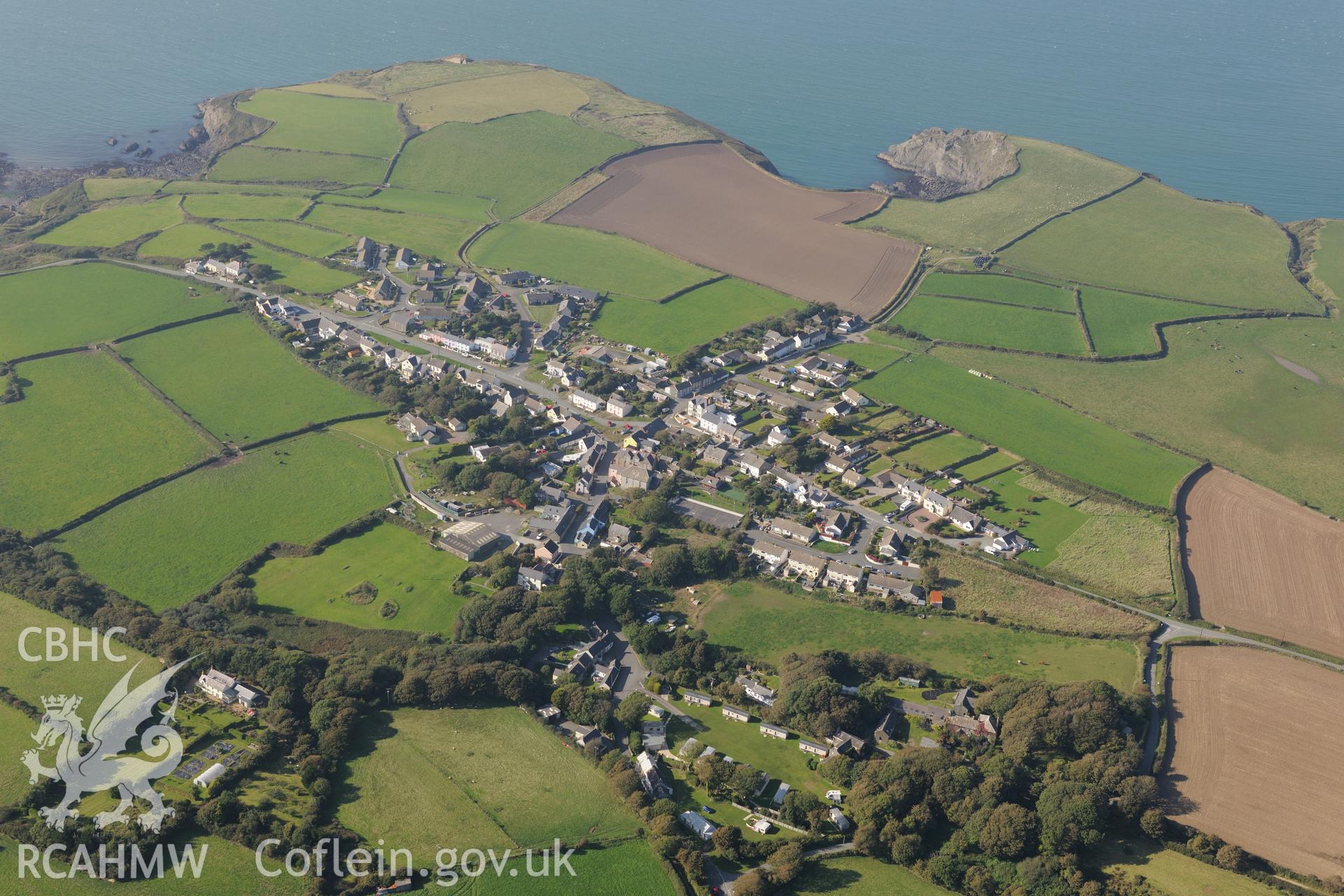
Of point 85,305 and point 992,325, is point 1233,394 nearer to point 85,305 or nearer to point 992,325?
point 992,325

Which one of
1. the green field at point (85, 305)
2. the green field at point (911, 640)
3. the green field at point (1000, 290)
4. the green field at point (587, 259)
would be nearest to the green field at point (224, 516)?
the green field at point (911, 640)

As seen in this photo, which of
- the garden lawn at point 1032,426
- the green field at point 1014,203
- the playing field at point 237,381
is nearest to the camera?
the garden lawn at point 1032,426

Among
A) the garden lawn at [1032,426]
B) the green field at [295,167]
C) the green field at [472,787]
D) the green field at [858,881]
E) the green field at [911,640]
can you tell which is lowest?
the green field at [472,787]

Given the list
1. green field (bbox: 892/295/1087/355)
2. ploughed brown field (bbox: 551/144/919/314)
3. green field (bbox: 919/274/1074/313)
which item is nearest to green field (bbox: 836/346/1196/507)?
green field (bbox: 892/295/1087/355)

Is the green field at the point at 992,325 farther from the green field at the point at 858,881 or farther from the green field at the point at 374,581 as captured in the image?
the green field at the point at 858,881

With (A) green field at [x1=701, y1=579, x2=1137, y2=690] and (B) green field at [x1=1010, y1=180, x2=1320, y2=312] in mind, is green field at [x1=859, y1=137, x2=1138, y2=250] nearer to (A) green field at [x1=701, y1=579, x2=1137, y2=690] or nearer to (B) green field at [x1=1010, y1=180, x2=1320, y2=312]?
(B) green field at [x1=1010, y1=180, x2=1320, y2=312]

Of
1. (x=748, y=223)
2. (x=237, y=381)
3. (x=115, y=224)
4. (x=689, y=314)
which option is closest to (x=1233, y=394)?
(x=689, y=314)

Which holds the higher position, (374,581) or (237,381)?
(237,381)
